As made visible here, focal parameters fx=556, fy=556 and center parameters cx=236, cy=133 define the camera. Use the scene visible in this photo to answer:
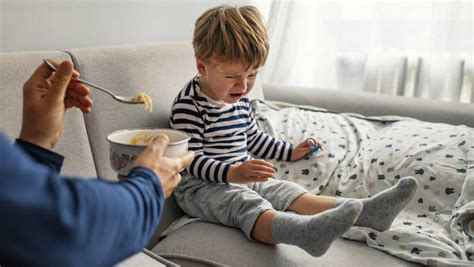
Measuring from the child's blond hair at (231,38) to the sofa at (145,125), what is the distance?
0.19 metres

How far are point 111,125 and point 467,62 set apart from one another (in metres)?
1.45

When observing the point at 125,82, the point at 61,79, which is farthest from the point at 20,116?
the point at 61,79

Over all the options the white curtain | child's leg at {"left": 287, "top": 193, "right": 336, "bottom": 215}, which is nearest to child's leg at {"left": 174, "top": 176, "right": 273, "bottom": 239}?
child's leg at {"left": 287, "top": 193, "right": 336, "bottom": 215}

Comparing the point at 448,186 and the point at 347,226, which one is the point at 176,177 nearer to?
the point at 347,226

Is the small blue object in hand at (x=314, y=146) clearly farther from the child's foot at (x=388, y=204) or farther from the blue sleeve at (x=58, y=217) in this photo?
the blue sleeve at (x=58, y=217)

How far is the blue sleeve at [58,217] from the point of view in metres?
0.57

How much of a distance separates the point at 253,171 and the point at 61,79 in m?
0.62

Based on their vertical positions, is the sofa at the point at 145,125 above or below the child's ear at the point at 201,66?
below

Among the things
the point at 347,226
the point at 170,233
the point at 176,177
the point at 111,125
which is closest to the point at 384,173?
the point at 347,226

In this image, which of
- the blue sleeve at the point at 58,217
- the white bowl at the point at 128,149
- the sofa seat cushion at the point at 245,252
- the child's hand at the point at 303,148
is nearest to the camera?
the blue sleeve at the point at 58,217

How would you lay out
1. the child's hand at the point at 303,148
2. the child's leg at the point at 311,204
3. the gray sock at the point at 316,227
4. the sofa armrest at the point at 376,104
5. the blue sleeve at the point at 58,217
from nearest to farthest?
the blue sleeve at the point at 58,217
the gray sock at the point at 316,227
the child's leg at the point at 311,204
the child's hand at the point at 303,148
the sofa armrest at the point at 376,104

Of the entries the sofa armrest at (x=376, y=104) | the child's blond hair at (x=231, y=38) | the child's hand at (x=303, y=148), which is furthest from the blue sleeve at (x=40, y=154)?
the sofa armrest at (x=376, y=104)

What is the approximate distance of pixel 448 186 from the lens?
1.46 m

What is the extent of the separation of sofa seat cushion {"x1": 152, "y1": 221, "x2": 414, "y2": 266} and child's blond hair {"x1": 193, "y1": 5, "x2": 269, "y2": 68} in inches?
17.3
